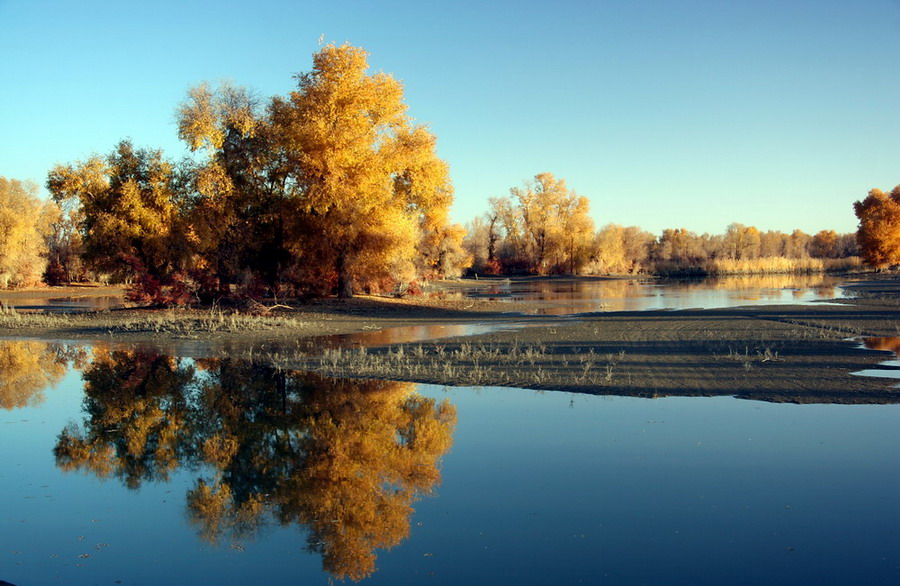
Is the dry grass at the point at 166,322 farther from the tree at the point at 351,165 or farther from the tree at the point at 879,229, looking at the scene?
the tree at the point at 879,229

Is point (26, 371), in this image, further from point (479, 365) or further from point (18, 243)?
point (18, 243)

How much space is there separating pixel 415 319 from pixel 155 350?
12753 mm

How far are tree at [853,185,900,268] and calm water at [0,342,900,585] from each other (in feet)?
256

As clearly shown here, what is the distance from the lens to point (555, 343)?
66.7ft

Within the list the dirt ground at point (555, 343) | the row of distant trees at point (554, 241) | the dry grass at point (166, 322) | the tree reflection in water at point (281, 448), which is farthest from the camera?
the row of distant trees at point (554, 241)

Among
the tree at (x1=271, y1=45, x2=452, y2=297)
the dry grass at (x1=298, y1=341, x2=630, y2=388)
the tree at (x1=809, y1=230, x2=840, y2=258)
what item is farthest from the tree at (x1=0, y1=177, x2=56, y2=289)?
the tree at (x1=809, y1=230, x2=840, y2=258)

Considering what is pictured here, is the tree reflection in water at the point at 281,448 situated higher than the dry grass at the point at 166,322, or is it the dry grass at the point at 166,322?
the dry grass at the point at 166,322

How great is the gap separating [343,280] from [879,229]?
67.3 m

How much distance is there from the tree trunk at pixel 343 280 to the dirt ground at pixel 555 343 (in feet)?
5.55

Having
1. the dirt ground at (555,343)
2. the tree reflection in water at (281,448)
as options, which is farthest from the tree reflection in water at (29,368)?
the dirt ground at (555,343)

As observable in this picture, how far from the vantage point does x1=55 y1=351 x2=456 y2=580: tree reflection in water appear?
7273mm

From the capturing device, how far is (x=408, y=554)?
653 cm

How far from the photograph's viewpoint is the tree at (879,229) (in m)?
78.2

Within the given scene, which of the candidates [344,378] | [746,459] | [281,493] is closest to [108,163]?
[344,378]
